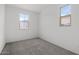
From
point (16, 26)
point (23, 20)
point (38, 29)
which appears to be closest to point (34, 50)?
point (16, 26)

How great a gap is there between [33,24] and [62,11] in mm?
3529

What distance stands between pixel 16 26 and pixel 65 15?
3642 millimetres

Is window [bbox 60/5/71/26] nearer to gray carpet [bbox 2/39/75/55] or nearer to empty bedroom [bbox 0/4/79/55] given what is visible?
empty bedroom [bbox 0/4/79/55]

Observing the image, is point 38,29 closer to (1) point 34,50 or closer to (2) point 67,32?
(1) point 34,50

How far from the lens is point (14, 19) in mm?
5887

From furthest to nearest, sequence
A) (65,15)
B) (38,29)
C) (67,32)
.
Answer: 1. (38,29)
2. (65,15)
3. (67,32)

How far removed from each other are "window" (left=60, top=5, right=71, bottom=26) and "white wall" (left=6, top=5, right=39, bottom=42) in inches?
131

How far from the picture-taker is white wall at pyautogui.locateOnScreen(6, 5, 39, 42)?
5603mm

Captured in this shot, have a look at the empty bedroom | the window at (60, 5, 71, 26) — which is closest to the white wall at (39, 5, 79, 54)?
the empty bedroom

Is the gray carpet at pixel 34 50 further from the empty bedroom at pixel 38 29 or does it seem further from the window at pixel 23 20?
the window at pixel 23 20

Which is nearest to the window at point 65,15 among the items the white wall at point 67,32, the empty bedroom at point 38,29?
the empty bedroom at point 38,29

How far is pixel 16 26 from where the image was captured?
6.07m
